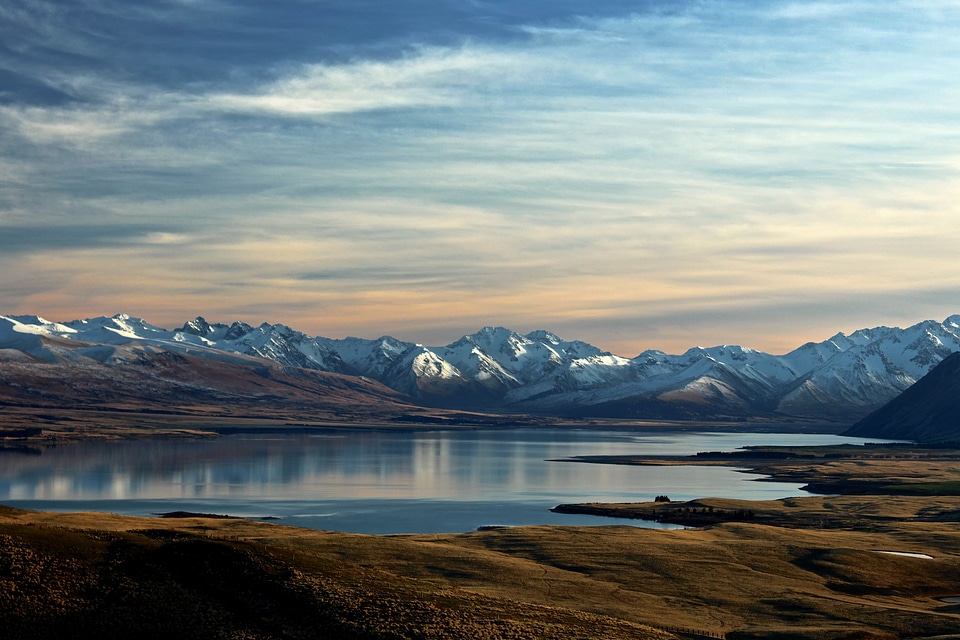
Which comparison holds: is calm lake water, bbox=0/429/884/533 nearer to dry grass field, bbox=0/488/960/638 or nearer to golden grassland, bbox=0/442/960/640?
golden grassland, bbox=0/442/960/640

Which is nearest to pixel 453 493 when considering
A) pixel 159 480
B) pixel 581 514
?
pixel 581 514

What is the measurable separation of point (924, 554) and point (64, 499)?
98.0m

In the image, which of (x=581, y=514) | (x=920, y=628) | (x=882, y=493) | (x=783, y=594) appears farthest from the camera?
(x=882, y=493)

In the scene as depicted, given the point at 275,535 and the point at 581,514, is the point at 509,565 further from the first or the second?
the point at 581,514

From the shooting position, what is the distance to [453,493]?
507 ft

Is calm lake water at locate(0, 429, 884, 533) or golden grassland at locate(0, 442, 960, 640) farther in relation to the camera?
calm lake water at locate(0, 429, 884, 533)

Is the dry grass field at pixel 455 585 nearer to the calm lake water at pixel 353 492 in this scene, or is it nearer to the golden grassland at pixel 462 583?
the golden grassland at pixel 462 583

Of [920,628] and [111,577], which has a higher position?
[111,577]

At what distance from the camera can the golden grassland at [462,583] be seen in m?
50.6

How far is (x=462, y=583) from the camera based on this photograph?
2594 inches

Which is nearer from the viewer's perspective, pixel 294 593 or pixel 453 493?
pixel 294 593

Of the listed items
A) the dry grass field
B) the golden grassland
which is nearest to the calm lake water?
the golden grassland

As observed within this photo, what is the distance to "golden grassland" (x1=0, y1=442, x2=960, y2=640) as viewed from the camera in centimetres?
5059

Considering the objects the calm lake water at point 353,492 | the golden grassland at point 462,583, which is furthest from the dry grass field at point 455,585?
the calm lake water at point 353,492
